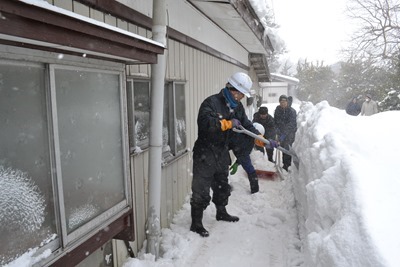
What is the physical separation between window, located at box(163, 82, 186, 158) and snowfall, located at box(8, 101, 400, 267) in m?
1.00

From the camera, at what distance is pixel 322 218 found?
2598mm

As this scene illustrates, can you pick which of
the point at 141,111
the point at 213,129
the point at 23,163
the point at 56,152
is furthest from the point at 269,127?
the point at 23,163

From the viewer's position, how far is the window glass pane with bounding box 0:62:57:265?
5.77ft

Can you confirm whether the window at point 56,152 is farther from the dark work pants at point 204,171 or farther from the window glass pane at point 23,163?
the dark work pants at point 204,171

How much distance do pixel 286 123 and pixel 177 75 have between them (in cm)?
381

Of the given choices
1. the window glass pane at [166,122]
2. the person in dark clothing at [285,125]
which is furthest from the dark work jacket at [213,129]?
the person in dark clothing at [285,125]

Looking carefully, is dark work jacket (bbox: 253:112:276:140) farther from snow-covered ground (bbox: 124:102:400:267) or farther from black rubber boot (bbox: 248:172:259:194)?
black rubber boot (bbox: 248:172:259:194)

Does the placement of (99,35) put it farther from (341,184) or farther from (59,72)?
(341,184)

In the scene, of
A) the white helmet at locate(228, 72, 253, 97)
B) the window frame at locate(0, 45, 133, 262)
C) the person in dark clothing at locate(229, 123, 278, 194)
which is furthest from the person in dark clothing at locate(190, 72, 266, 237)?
the window frame at locate(0, 45, 133, 262)

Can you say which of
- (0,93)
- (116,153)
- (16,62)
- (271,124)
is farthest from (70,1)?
(271,124)

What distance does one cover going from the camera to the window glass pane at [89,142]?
2174 mm

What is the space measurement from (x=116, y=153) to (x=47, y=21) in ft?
4.69

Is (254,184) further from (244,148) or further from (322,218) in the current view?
(322,218)

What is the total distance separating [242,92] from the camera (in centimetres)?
403
